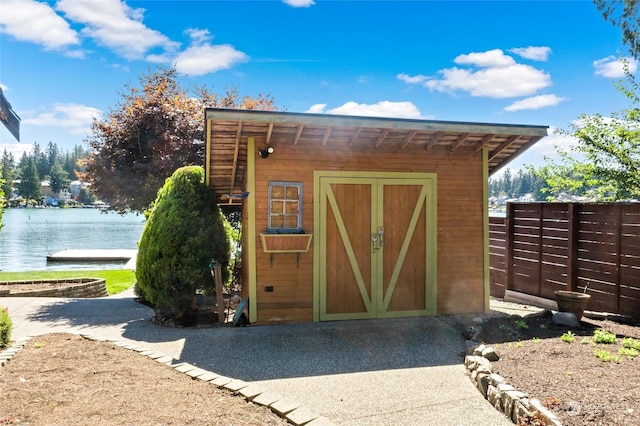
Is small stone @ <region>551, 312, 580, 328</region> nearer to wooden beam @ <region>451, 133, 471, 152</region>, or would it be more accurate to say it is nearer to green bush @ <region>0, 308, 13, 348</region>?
wooden beam @ <region>451, 133, 471, 152</region>

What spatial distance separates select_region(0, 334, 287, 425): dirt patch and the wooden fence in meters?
5.83

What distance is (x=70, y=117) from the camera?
228 ft

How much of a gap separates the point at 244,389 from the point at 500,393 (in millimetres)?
2084

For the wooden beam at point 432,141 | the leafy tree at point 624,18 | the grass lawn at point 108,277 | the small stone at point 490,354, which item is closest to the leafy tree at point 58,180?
the grass lawn at point 108,277

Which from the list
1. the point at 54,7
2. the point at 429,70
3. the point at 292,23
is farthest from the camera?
the point at 429,70

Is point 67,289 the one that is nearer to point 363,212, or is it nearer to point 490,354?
point 363,212

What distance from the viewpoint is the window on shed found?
602 centimetres

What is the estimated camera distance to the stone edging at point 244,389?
3117 mm

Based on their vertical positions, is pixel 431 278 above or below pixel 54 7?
below

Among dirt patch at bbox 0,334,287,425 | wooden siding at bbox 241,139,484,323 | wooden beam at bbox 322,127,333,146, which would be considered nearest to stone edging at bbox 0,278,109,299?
dirt patch at bbox 0,334,287,425

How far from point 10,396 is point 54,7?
8828 mm

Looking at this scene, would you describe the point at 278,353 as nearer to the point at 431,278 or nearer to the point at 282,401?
the point at 282,401

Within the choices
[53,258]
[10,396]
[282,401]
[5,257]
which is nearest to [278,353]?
[282,401]

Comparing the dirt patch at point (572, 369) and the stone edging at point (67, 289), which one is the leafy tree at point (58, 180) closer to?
the stone edging at point (67, 289)
